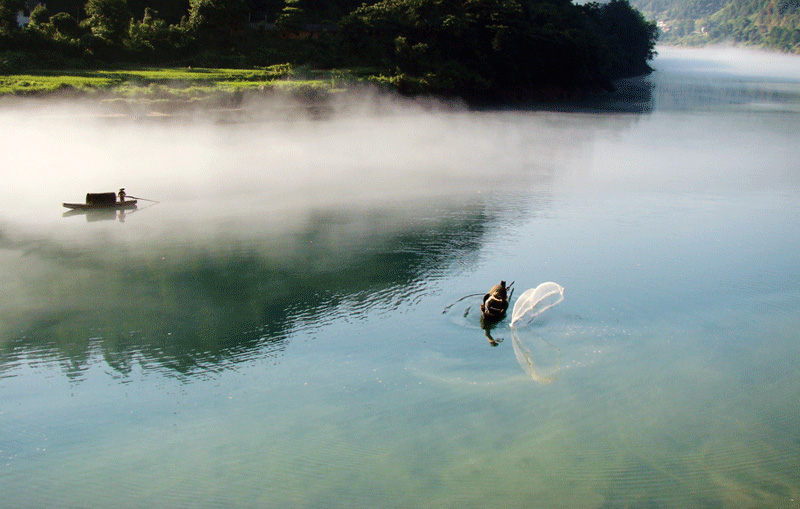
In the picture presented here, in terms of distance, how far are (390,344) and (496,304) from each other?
6.91 feet

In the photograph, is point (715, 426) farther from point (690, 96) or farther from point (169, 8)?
point (690, 96)

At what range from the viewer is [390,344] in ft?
39.0

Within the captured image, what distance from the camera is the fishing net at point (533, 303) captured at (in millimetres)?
12523

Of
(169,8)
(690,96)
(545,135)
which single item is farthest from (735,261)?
(690,96)

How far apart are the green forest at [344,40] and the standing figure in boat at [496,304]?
113 ft

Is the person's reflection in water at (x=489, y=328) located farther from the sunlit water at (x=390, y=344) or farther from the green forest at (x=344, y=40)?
the green forest at (x=344, y=40)

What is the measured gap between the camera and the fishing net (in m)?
12.5

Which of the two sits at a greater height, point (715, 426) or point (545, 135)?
point (545, 135)

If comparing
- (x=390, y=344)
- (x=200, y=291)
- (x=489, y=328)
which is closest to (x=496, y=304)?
(x=489, y=328)

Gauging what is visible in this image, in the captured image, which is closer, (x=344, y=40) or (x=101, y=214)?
(x=101, y=214)

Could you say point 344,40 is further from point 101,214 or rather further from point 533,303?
point 533,303

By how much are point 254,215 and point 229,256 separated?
3.97 m

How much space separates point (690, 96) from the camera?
65.4 meters

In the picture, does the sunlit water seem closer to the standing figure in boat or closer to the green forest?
the standing figure in boat
